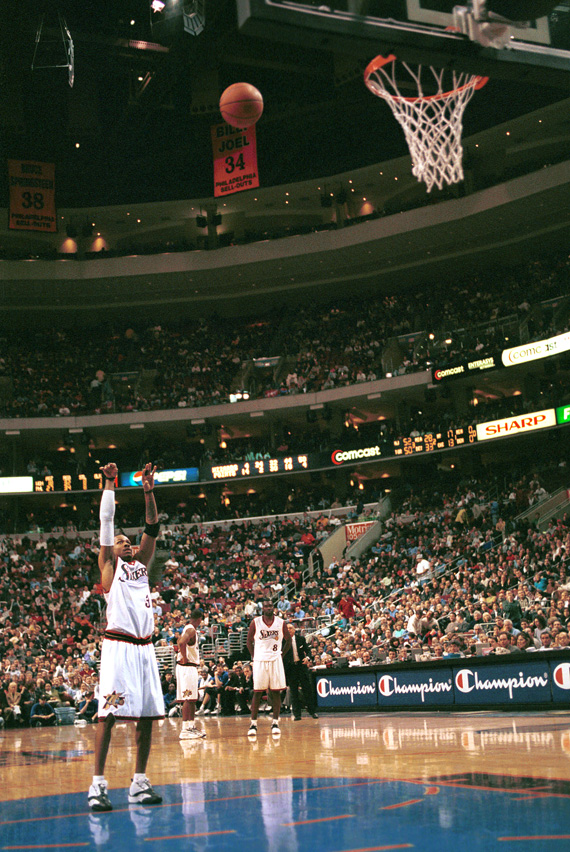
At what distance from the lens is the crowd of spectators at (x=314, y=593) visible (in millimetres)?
22547

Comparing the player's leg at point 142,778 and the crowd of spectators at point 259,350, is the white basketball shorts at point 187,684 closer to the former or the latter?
the player's leg at point 142,778

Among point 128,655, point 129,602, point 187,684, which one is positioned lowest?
point 187,684

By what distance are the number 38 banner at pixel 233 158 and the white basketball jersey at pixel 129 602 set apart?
30748mm

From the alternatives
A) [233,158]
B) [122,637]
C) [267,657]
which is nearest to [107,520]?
[122,637]

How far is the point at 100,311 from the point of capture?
4772cm

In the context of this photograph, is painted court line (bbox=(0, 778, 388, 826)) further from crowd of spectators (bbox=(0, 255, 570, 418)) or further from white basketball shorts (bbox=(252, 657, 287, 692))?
crowd of spectators (bbox=(0, 255, 570, 418))

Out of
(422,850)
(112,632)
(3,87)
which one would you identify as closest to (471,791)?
(422,850)

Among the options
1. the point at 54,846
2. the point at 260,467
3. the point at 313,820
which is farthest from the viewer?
the point at 260,467

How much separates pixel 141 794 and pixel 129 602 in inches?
57.8

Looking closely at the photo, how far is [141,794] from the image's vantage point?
265 inches

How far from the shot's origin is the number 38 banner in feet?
119

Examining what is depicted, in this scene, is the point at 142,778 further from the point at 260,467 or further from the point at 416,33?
the point at 260,467

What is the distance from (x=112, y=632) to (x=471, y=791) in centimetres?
299

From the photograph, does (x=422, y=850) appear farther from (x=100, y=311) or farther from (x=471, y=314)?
(x=100, y=311)
